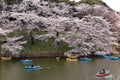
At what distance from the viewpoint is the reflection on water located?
3163 cm

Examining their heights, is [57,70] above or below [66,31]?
below

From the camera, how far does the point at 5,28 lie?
2087 inches

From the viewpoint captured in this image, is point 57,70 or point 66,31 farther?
point 66,31

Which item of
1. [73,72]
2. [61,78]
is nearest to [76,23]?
[73,72]

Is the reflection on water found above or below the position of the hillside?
below

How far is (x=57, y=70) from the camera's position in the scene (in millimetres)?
35719

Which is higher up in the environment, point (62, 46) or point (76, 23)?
point (76, 23)

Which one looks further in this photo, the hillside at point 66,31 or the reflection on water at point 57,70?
the hillside at point 66,31

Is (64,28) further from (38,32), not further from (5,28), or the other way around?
(5,28)

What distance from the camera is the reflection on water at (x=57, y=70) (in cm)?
3163

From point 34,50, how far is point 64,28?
672 cm

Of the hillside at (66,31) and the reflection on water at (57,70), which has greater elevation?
the hillside at (66,31)

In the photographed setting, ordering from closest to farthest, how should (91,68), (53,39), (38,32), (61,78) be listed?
(61,78) < (91,68) < (53,39) < (38,32)

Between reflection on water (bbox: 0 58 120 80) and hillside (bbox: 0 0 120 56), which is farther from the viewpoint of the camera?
hillside (bbox: 0 0 120 56)
